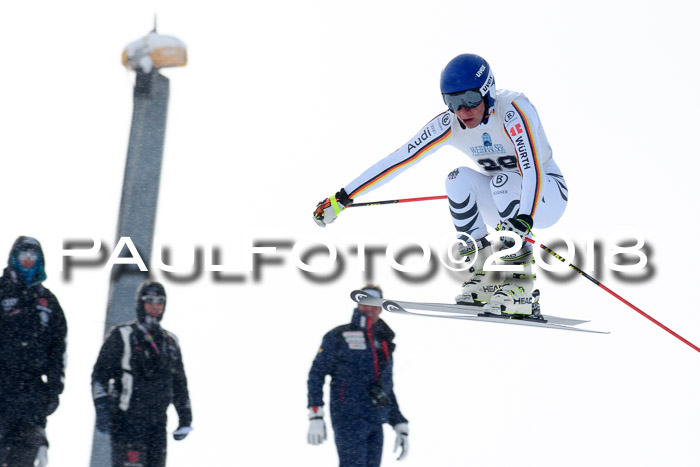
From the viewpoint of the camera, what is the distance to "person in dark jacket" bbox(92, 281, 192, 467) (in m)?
6.05

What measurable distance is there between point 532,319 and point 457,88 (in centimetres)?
171

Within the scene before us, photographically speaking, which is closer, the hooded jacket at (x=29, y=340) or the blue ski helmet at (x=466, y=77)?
the hooded jacket at (x=29, y=340)

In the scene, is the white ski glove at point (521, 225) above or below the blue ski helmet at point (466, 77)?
below

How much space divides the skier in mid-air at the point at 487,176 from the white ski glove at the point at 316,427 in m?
Answer: 1.36

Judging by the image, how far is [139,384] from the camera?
6129 mm

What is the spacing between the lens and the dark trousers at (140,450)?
19.7 feet

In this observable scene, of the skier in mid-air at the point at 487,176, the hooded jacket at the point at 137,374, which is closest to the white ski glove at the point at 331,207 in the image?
the skier in mid-air at the point at 487,176

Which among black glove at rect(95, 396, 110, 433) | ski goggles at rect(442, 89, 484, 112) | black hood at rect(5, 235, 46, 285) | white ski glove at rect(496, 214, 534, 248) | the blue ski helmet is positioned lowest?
black glove at rect(95, 396, 110, 433)

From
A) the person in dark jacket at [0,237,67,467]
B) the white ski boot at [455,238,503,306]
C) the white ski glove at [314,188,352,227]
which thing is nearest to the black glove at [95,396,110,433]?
the person in dark jacket at [0,237,67,467]

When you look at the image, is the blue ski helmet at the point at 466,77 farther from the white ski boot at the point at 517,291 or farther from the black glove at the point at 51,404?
the black glove at the point at 51,404

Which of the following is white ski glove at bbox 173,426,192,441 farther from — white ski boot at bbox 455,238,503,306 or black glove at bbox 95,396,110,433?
white ski boot at bbox 455,238,503,306

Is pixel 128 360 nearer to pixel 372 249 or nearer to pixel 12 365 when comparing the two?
pixel 12 365

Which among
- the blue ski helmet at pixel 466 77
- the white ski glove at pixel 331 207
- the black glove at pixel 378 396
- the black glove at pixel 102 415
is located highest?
the blue ski helmet at pixel 466 77

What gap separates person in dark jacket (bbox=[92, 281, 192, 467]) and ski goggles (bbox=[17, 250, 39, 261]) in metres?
0.69
